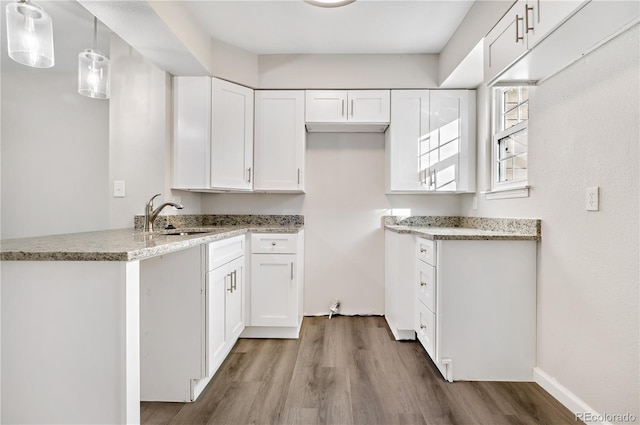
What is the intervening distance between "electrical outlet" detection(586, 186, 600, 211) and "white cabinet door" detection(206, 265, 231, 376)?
197 cm

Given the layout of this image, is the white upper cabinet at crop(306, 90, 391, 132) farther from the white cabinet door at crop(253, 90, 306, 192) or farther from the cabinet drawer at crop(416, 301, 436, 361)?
the cabinet drawer at crop(416, 301, 436, 361)

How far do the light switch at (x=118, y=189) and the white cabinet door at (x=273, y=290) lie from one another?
3.63ft

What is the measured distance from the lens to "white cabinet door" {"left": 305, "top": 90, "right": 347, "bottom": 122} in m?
2.94

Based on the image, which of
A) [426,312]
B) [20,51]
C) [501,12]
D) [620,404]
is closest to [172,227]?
[20,51]

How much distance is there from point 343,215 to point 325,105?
108 centimetres

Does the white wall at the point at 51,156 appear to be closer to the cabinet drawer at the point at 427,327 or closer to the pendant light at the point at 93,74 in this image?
the pendant light at the point at 93,74

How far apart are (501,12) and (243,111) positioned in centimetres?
202

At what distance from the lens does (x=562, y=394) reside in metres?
1.71

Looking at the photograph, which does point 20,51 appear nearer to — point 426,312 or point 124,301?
point 124,301

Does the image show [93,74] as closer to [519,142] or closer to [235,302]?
[235,302]

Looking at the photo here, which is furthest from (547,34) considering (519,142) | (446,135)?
(446,135)

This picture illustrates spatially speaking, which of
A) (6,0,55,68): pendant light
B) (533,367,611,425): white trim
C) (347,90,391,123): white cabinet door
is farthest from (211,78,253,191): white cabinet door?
(533,367,611,425): white trim

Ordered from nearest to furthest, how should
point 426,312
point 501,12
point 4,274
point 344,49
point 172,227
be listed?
point 4,274, point 501,12, point 426,312, point 172,227, point 344,49

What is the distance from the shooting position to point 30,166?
9.60ft
